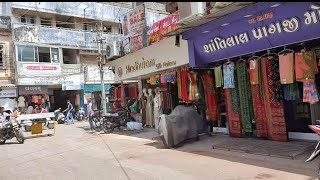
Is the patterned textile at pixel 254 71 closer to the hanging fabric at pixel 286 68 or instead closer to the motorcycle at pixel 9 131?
the hanging fabric at pixel 286 68

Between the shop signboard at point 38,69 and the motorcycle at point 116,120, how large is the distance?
43.8 feet

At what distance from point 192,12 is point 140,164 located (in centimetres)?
432

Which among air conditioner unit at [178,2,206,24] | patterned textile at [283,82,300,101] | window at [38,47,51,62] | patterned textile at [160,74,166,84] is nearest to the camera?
patterned textile at [283,82,300,101]

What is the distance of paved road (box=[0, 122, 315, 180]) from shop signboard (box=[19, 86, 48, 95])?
16129 millimetres

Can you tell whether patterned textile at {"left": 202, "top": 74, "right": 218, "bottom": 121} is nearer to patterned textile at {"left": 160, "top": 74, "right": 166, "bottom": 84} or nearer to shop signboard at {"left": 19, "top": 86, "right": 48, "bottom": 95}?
patterned textile at {"left": 160, "top": 74, "right": 166, "bottom": 84}

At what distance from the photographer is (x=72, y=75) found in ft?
98.5

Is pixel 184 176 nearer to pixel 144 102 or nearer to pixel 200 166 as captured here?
pixel 200 166

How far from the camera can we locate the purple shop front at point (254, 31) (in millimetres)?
7551

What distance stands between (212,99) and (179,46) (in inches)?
87.1

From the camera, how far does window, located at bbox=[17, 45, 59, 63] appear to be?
90.9ft

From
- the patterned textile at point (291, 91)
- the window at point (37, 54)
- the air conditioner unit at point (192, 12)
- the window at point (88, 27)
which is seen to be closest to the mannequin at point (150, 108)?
the air conditioner unit at point (192, 12)

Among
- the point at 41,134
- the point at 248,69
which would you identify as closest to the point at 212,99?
the point at 248,69

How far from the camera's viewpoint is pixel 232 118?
1066 cm

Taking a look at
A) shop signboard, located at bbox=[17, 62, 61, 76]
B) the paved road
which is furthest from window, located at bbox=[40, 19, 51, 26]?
the paved road
